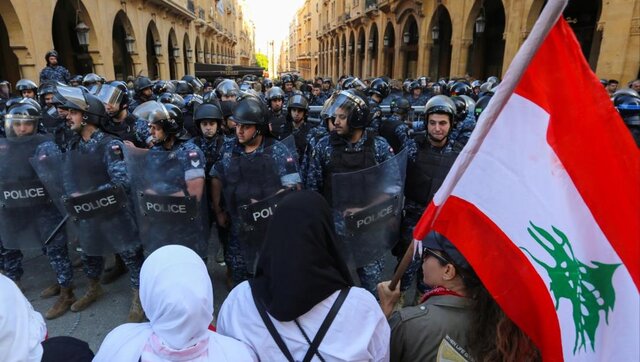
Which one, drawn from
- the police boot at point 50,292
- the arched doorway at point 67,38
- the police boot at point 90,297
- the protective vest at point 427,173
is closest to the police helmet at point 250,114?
the protective vest at point 427,173

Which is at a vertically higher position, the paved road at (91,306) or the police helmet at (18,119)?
the police helmet at (18,119)

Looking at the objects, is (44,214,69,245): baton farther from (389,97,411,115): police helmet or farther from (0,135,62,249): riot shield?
(389,97,411,115): police helmet

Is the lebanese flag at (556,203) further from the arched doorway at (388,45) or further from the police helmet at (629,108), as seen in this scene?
the arched doorway at (388,45)

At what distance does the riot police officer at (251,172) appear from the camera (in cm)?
316

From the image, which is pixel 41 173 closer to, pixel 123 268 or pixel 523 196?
pixel 123 268

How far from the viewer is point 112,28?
55.2 feet

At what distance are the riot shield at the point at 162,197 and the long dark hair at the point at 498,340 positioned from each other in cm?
245

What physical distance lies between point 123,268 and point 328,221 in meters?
3.97

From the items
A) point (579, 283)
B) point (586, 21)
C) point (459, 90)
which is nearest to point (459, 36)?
point (586, 21)

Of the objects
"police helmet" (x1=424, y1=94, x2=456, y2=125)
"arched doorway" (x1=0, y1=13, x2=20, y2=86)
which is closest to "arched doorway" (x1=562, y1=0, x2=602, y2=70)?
"police helmet" (x1=424, y1=94, x2=456, y2=125)

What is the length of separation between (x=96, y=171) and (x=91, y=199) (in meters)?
0.25

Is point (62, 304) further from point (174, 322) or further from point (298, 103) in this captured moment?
point (298, 103)

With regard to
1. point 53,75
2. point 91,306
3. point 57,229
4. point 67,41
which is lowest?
point 91,306

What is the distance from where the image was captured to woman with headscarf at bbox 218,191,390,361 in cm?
134
